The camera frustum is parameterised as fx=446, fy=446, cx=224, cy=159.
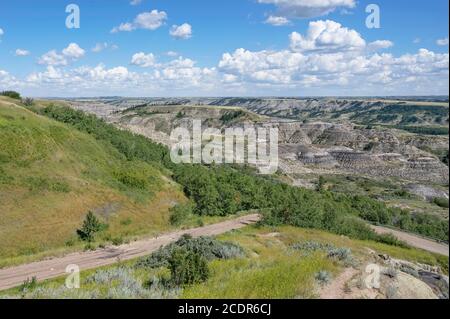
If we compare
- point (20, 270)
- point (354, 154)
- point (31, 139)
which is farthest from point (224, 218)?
point (354, 154)

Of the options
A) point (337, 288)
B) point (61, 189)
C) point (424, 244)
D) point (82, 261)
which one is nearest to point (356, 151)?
point (424, 244)

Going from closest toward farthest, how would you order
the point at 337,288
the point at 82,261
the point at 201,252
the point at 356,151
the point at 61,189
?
the point at 337,288 → the point at 201,252 → the point at 82,261 → the point at 61,189 → the point at 356,151

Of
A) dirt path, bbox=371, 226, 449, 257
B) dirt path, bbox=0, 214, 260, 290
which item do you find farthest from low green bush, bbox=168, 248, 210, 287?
dirt path, bbox=371, 226, 449, 257

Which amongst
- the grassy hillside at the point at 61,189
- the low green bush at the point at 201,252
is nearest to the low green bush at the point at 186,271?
the low green bush at the point at 201,252

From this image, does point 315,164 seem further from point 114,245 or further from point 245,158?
point 114,245

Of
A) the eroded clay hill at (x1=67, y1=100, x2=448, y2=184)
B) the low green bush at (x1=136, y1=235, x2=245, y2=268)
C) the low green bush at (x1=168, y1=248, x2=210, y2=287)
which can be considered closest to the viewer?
the low green bush at (x1=168, y1=248, x2=210, y2=287)

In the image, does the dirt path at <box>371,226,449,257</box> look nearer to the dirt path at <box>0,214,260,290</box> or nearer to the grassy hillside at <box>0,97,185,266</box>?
the dirt path at <box>0,214,260,290</box>

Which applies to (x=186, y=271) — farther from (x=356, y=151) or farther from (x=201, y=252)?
(x=356, y=151)

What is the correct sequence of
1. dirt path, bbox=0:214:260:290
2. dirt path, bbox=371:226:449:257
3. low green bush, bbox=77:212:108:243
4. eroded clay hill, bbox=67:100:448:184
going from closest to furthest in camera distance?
1. dirt path, bbox=0:214:260:290
2. low green bush, bbox=77:212:108:243
3. dirt path, bbox=371:226:449:257
4. eroded clay hill, bbox=67:100:448:184

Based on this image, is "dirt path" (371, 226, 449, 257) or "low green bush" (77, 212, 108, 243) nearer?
"low green bush" (77, 212, 108, 243)
